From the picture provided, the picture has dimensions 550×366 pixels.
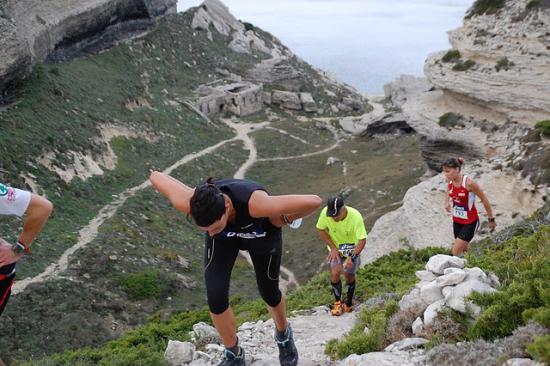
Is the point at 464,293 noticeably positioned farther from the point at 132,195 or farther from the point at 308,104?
the point at 308,104

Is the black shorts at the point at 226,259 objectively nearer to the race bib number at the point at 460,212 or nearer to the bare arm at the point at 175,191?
the bare arm at the point at 175,191

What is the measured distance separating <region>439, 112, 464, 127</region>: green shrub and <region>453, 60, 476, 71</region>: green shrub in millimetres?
2432

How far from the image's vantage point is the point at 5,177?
30125 millimetres

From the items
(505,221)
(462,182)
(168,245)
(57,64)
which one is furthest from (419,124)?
(57,64)

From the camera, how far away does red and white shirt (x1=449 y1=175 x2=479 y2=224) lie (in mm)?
12898

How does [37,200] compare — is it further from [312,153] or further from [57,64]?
[312,153]

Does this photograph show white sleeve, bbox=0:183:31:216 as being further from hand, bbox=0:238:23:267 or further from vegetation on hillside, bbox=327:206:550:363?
vegetation on hillside, bbox=327:206:550:363

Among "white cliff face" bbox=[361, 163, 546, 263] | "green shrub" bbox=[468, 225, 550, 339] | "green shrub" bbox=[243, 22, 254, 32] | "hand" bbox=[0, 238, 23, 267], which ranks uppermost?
"hand" bbox=[0, 238, 23, 267]

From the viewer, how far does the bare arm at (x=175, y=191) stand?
6.29 metres

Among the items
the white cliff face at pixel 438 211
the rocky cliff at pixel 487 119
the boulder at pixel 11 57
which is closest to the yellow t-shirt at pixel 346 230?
the white cliff face at pixel 438 211

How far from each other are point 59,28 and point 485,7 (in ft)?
122

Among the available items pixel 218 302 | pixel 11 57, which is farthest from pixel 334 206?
pixel 11 57

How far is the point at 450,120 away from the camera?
31.0m

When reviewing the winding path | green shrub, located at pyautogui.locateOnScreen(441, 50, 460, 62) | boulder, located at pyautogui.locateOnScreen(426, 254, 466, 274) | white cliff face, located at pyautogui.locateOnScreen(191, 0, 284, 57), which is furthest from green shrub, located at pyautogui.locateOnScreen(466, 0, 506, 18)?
white cliff face, located at pyautogui.locateOnScreen(191, 0, 284, 57)
